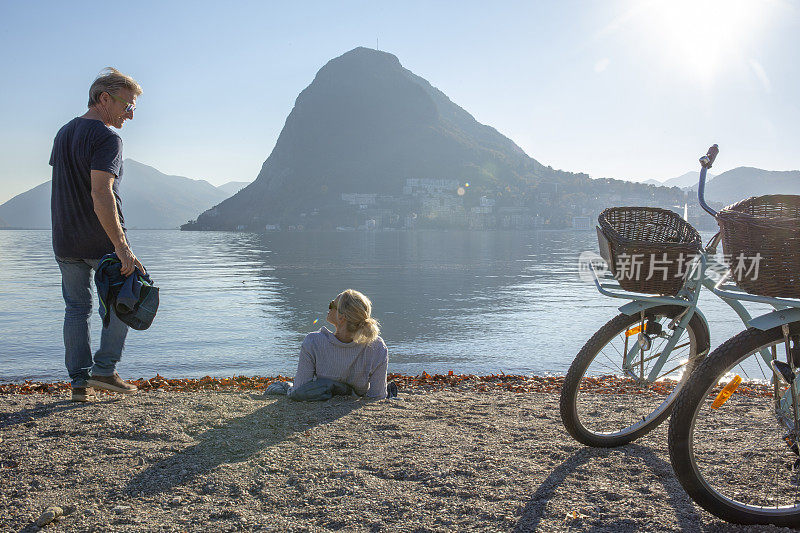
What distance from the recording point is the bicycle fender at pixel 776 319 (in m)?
2.94

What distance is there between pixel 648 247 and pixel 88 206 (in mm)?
4532

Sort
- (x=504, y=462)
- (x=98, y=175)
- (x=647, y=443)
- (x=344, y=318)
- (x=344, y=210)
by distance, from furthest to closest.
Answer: (x=344, y=210) < (x=344, y=318) < (x=98, y=175) < (x=647, y=443) < (x=504, y=462)

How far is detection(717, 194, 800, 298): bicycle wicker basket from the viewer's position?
2.88 metres

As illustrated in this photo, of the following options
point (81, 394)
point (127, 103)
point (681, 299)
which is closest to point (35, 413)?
point (81, 394)

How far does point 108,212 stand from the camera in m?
4.75

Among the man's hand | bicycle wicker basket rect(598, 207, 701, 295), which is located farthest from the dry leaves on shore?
bicycle wicker basket rect(598, 207, 701, 295)

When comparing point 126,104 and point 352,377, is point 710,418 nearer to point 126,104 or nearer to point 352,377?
point 352,377

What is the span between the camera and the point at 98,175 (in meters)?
4.75

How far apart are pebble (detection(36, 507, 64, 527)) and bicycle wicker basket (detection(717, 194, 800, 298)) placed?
12.7 feet

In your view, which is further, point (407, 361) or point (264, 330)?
point (264, 330)

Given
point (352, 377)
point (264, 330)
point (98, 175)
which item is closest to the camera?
point (98, 175)

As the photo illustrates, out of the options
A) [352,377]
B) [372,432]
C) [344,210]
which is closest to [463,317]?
[352,377]

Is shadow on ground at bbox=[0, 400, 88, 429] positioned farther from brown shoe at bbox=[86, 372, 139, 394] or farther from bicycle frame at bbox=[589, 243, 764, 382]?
bicycle frame at bbox=[589, 243, 764, 382]

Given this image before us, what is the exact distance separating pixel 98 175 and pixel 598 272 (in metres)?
4.13
